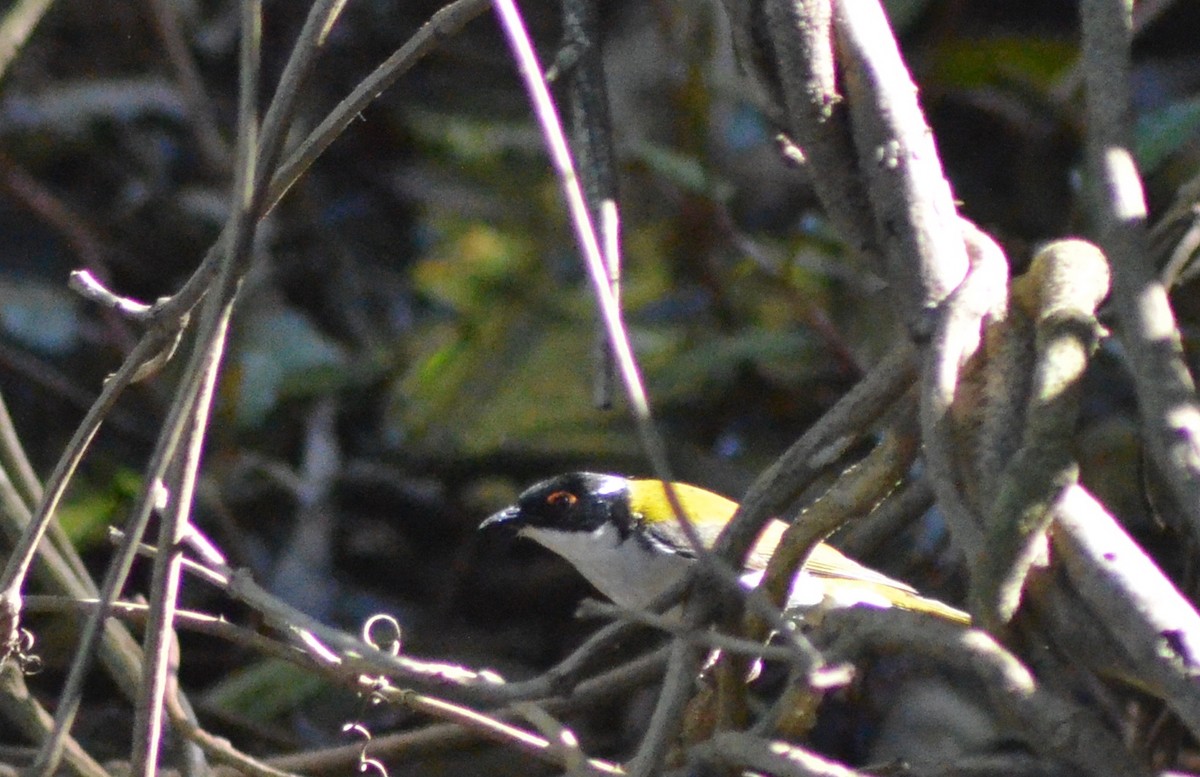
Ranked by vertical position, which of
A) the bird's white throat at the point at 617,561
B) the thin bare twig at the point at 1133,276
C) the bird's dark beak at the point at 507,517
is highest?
the thin bare twig at the point at 1133,276

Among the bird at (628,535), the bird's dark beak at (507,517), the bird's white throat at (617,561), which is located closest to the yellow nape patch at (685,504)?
the bird at (628,535)

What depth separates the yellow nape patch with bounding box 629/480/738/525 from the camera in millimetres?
4344

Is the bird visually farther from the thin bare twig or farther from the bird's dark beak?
the thin bare twig

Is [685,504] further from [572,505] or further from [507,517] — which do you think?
[507,517]

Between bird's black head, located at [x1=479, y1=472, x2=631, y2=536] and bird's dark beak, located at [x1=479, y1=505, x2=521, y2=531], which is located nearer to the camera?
bird's dark beak, located at [x1=479, y1=505, x2=521, y2=531]

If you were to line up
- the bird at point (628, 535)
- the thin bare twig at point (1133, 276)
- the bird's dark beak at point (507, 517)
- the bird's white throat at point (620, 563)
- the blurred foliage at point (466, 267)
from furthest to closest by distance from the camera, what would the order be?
the blurred foliage at point (466, 267), the bird's white throat at point (620, 563), the bird at point (628, 535), the bird's dark beak at point (507, 517), the thin bare twig at point (1133, 276)

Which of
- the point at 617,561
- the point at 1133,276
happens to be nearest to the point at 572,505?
the point at 617,561

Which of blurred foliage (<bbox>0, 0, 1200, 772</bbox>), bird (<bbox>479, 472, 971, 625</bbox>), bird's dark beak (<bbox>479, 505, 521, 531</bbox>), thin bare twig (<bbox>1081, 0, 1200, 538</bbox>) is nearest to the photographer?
thin bare twig (<bbox>1081, 0, 1200, 538</bbox>)

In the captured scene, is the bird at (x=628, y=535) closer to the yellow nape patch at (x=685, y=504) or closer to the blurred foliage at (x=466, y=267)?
the yellow nape patch at (x=685, y=504)

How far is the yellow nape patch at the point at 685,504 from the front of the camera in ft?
14.3

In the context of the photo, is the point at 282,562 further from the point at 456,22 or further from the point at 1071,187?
the point at 456,22

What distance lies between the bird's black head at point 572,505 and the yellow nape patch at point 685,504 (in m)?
0.07

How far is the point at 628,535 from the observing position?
4645 millimetres

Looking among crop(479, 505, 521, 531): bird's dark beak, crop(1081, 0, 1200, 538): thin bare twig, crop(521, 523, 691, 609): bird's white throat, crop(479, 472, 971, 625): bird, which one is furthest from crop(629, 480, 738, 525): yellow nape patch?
crop(1081, 0, 1200, 538): thin bare twig
